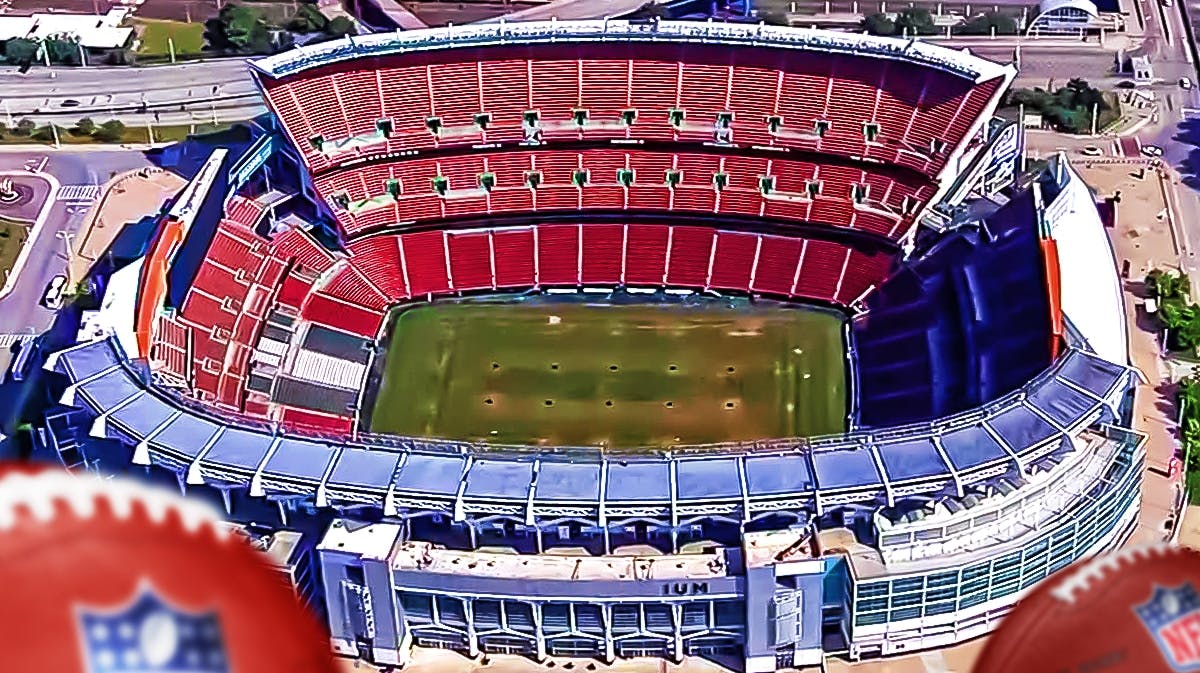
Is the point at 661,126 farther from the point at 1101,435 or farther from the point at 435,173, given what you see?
the point at 1101,435

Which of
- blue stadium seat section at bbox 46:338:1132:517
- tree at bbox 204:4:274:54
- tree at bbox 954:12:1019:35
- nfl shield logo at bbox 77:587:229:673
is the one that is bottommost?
nfl shield logo at bbox 77:587:229:673

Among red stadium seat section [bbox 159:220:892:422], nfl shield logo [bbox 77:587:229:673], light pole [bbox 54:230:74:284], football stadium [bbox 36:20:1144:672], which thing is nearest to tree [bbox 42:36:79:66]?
light pole [bbox 54:230:74:284]

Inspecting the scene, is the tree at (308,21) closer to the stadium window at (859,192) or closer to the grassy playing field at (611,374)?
the grassy playing field at (611,374)

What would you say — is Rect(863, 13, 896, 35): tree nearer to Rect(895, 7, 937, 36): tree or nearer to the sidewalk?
Rect(895, 7, 937, 36): tree

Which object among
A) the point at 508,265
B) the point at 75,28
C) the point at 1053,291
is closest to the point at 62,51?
the point at 75,28

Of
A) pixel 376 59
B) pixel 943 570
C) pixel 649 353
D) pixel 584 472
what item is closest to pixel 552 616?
pixel 584 472
